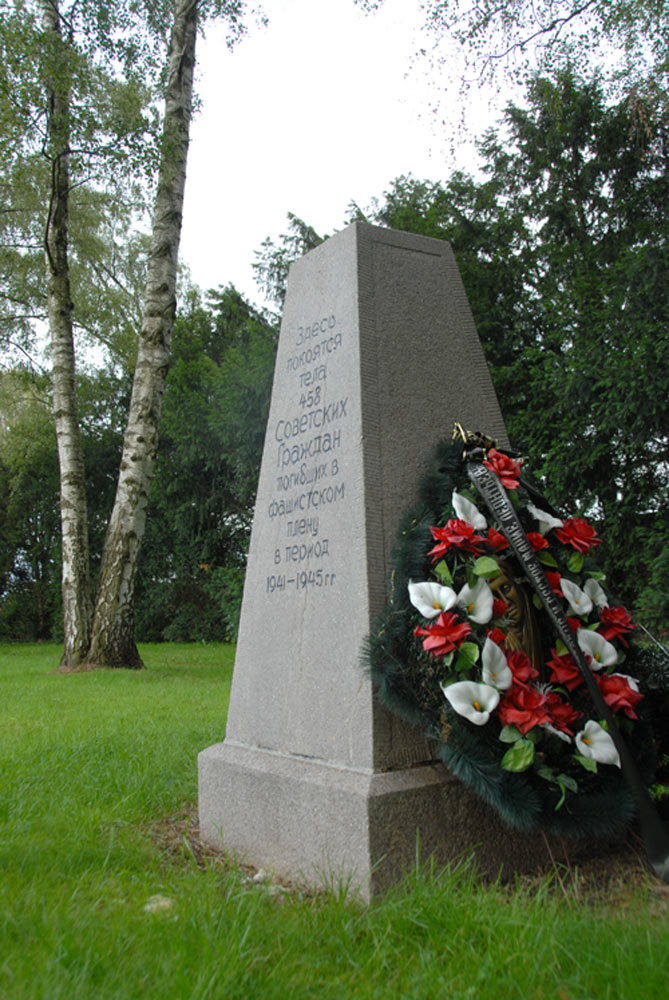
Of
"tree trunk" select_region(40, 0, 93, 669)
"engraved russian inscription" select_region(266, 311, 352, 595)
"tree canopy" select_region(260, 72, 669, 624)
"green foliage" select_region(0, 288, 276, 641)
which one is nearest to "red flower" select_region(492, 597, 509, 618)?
"engraved russian inscription" select_region(266, 311, 352, 595)

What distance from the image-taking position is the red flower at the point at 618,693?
2.51m

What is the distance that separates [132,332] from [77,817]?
50.7 ft

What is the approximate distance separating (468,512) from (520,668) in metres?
0.53

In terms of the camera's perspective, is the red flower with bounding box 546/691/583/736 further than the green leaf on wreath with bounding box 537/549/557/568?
No

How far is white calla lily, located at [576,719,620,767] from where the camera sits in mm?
2357

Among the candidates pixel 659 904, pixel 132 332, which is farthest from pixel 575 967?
pixel 132 332

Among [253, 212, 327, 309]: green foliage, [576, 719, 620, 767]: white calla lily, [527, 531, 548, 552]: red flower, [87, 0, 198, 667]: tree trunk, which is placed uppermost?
[253, 212, 327, 309]: green foliage

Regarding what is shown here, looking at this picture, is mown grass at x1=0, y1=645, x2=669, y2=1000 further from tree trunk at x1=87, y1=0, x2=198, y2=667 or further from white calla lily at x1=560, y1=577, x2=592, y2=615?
tree trunk at x1=87, y1=0, x2=198, y2=667

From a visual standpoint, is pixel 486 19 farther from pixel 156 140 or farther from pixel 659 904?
pixel 659 904

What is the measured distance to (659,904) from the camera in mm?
2166

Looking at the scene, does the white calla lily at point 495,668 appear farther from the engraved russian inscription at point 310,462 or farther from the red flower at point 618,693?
the engraved russian inscription at point 310,462

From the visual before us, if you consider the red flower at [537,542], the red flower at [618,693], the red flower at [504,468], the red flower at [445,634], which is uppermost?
the red flower at [504,468]

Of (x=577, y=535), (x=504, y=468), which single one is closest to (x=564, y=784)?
(x=577, y=535)

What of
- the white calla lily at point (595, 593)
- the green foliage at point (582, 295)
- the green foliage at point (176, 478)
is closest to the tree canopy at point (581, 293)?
the green foliage at point (582, 295)
